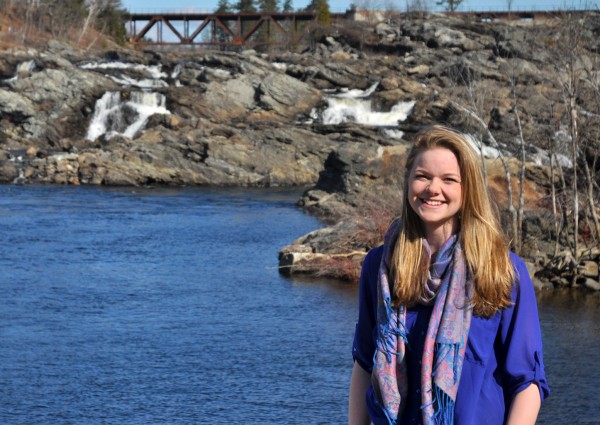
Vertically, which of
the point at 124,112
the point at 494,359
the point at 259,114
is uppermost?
the point at 494,359

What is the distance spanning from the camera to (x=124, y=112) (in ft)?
171

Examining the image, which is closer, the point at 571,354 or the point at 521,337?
the point at 521,337

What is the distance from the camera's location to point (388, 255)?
3844mm

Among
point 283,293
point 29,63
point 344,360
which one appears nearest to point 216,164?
point 29,63

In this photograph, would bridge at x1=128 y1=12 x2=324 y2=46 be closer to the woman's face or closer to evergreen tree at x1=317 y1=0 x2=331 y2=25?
evergreen tree at x1=317 y1=0 x2=331 y2=25

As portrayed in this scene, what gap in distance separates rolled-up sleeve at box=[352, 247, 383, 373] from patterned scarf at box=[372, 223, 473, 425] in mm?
102

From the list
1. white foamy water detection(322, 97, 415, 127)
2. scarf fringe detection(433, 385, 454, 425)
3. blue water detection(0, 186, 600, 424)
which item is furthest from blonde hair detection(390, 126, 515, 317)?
white foamy water detection(322, 97, 415, 127)

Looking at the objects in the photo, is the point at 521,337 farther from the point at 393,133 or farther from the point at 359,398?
the point at 393,133

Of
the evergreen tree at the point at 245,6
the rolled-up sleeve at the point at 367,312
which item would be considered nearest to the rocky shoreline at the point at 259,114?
the rolled-up sleeve at the point at 367,312

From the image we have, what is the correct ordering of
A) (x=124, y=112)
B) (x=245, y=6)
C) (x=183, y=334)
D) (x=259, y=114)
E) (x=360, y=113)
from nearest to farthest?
(x=183, y=334) → (x=124, y=112) → (x=259, y=114) → (x=360, y=113) → (x=245, y=6)

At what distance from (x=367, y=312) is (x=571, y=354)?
10960mm

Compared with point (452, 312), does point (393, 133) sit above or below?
below

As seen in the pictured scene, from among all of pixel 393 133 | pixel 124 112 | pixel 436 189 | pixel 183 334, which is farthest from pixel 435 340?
pixel 124 112

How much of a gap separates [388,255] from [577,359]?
1090 cm
